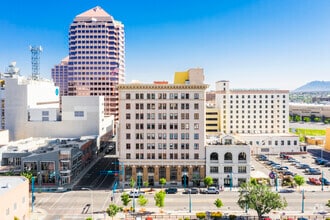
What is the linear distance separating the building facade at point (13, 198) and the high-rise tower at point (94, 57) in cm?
12545

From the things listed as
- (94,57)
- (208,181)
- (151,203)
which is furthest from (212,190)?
(94,57)

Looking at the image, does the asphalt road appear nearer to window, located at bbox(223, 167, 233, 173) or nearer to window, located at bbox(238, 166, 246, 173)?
window, located at bbox(223, 167, 233, 173)

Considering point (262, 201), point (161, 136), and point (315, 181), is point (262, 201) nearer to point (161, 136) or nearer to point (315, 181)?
point (161, 136)

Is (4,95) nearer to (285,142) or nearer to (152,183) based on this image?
(152,183)

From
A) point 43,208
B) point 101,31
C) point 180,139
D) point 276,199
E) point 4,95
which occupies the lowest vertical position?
point 43,208

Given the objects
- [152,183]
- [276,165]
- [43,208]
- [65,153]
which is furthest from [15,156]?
[276,165]

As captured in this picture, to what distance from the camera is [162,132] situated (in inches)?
3750

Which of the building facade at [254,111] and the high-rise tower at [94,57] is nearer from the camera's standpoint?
the building facade at [254,111]

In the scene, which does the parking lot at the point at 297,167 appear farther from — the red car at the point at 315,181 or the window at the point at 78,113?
the window at the point at 78,113

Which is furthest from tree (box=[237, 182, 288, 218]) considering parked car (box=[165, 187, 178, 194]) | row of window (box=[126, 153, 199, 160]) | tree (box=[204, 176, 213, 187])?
row of window (box=[126, 153, 199, 160])

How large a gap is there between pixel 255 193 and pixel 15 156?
220ft

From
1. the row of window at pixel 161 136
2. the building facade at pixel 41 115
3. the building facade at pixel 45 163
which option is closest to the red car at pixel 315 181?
the row of window at pixel 161 136

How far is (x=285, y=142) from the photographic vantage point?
146 meters

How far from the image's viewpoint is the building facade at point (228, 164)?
9412cm
